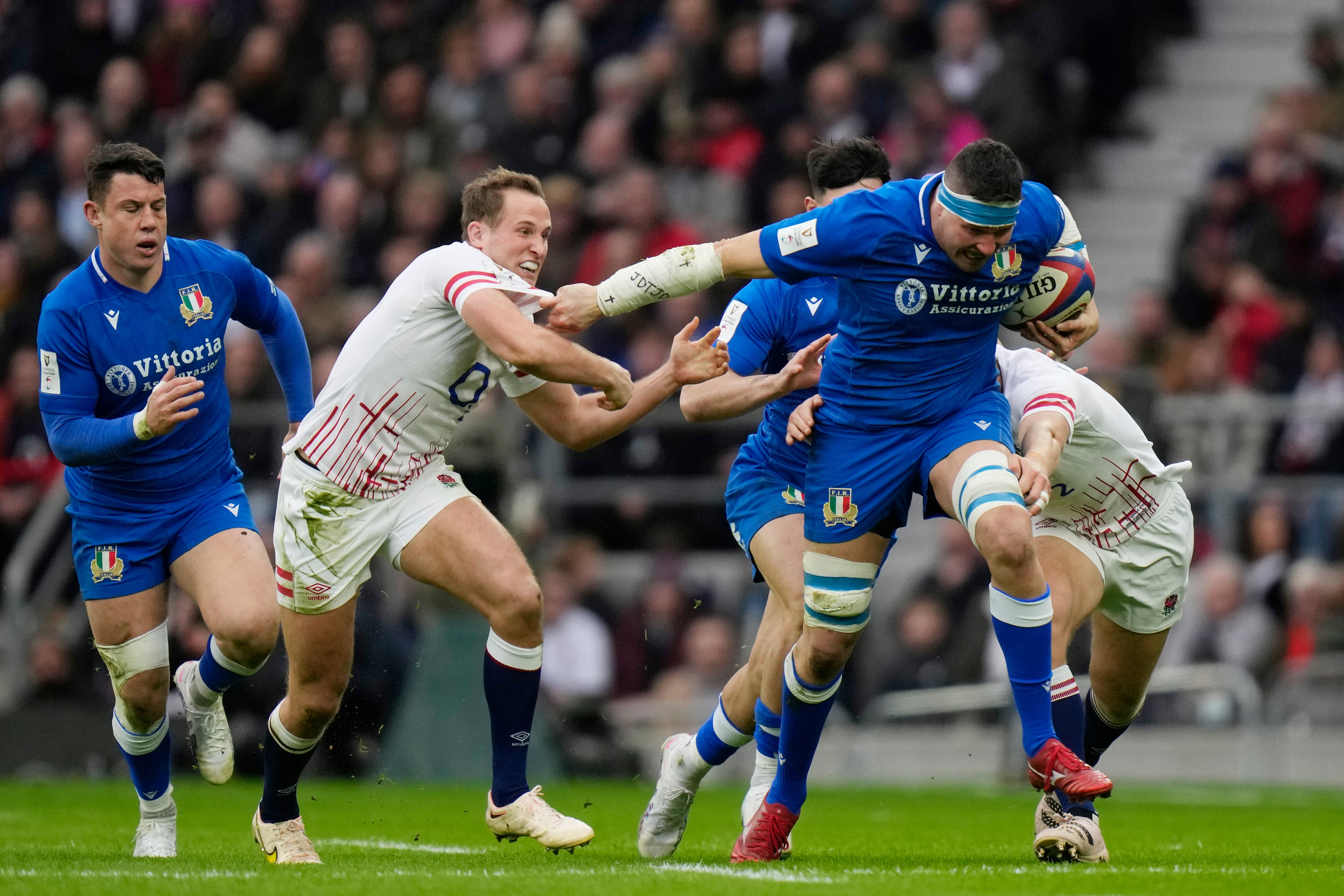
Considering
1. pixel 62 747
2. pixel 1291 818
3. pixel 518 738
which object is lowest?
pixel 62 747

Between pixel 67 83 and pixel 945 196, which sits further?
pixel 67 83

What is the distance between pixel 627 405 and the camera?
6918 mm

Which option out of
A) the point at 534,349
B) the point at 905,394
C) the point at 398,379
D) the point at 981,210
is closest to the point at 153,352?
the point at 398,379

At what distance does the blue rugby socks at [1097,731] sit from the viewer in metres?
7.74

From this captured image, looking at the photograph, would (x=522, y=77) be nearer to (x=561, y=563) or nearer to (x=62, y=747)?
(x=561, y=563)

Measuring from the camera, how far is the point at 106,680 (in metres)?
13.3

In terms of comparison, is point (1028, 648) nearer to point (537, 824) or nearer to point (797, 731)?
point (797, 731)

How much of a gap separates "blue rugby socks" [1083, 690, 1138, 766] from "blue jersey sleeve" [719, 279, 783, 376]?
77.2 inches

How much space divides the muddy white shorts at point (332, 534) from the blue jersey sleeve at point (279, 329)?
1.02 meters

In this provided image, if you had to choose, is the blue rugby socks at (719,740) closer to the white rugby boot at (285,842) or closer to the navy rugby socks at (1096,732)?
the navy rugby socks at (1096,732)

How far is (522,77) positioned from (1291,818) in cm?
947

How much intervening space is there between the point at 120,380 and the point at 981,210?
349 cm

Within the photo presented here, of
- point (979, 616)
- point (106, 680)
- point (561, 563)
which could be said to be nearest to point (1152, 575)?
point (979, 616)

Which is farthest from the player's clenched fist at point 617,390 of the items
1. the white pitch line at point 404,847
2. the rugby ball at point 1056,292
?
the white pitch line at point 404,847
